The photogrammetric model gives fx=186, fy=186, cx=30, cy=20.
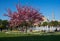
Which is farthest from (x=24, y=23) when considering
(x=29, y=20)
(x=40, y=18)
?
(x=40, y=18)

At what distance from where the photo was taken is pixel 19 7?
37531 mm

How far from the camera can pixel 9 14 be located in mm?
37938

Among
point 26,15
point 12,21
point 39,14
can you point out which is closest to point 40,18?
point 39,14

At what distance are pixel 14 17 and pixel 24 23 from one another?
2598 mm

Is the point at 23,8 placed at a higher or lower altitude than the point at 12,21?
higher

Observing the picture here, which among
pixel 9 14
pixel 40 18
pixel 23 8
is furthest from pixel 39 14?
pixel 9 14

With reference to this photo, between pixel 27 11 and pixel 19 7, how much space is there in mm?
2197

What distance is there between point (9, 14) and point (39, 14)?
617 centimetres

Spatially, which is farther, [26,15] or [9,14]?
[9,14]

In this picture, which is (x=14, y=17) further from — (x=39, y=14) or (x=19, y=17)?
(x=39, y=14)

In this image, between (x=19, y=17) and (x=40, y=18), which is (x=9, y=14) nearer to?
(x=19, y=17)

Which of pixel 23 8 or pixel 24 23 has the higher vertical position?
pixel 23 8

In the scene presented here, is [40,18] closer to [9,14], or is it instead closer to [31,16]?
[31,16]

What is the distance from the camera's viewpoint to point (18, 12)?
3700 centimetres
